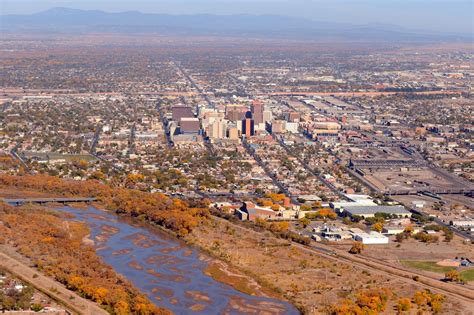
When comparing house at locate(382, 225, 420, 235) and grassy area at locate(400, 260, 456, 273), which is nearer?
grassy area at locate(400, 260, 456, 273)

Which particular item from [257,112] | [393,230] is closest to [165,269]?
[393,230]

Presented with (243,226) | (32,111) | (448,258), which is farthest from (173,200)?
(32,111)

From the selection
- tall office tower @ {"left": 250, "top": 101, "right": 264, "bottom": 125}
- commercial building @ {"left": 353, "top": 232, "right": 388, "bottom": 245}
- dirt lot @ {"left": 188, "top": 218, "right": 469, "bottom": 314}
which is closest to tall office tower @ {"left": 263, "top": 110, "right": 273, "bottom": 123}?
tall office tower @ {"left": 250, "top": 101, "right": 264, "bottom": 125}

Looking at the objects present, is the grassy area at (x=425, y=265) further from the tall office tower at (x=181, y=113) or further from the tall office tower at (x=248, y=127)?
the tall office tower at (x=181, y=113)

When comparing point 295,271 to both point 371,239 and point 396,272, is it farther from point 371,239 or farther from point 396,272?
point 371,239

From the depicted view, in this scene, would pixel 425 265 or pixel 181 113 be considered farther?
pixel 181 113

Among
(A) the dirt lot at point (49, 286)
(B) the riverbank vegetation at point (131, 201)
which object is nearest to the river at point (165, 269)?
(B) the riverbank vegetation at point (131, 201)

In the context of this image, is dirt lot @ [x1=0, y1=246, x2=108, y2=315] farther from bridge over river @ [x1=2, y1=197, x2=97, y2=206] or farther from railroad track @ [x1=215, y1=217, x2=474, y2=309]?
railroad track @ [x1=215, y1=217, x2=474, y2=309]
